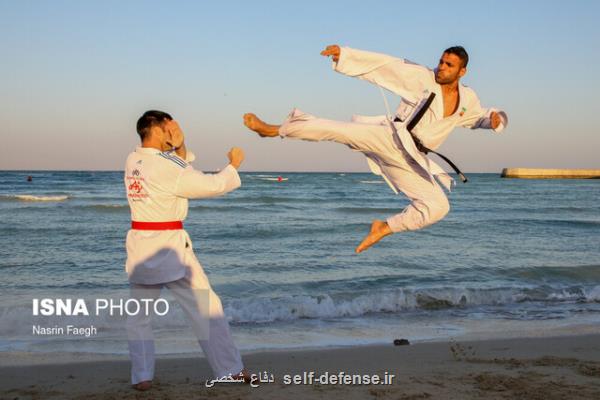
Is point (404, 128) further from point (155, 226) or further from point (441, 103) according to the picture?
point (155, 226)

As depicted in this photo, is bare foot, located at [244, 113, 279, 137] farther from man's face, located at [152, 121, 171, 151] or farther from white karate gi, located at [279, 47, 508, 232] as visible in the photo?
man's face, located at [152, 121, 171, 151]

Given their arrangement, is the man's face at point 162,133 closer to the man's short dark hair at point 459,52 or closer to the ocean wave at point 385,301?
the man's short dark hair at point 459,52

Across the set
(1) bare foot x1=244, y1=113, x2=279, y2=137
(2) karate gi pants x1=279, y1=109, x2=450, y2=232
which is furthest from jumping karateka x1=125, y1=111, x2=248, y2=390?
(2) karate gi pants x1=279, y1=109, x2=450, y2=232

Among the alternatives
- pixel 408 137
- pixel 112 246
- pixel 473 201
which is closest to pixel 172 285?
pixel 408 137

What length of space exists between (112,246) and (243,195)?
18303 millimetres

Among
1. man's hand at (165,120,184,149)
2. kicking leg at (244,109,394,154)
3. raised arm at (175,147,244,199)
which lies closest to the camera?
raised arm at (175,147,244,199)

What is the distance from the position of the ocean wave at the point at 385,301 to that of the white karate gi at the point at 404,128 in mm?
4141

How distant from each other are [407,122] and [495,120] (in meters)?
0.83

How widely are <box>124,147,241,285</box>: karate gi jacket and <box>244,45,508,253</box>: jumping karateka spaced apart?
823 millimetres

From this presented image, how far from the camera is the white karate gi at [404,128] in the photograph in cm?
601

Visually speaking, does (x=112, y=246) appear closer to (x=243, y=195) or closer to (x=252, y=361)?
(x=252, y=361)

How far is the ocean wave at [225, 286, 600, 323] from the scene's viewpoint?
10398 millimetres

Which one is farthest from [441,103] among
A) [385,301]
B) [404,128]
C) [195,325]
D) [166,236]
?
[385,301]

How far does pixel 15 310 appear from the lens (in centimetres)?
977
